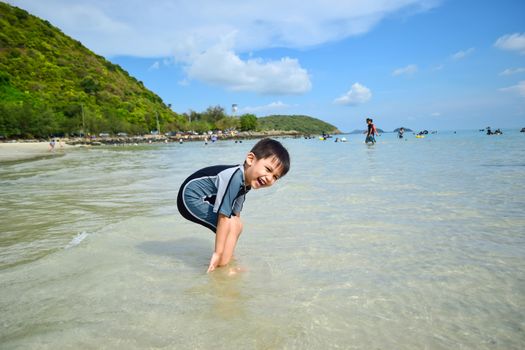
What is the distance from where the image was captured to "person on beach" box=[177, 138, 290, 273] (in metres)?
2.71

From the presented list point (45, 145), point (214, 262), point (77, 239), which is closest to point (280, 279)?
point (214, 262)

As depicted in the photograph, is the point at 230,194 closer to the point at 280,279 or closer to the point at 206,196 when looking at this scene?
the point at 206,196

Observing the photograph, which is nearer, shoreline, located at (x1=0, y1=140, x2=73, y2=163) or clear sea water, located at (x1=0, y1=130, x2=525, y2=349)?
clear sea water, located at (x1=0, y1=130, x2=525, y2=349)

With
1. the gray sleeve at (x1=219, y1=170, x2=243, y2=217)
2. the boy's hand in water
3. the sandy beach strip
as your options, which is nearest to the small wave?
the boy's hand in water

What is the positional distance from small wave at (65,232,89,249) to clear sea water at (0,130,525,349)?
0.02 meters

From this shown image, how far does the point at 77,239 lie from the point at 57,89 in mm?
97526

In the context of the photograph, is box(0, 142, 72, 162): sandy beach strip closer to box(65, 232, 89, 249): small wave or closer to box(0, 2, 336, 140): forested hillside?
A: box(65, 232, 89, 249): small wave

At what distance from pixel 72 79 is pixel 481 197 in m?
108

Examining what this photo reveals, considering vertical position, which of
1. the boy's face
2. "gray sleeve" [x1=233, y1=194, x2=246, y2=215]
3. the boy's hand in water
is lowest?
the boy's hand in water

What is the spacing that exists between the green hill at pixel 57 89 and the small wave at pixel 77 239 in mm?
61338

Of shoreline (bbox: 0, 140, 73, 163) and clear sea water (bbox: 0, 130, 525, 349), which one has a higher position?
clear sea water (bbox: 0, 130, 525, 349)

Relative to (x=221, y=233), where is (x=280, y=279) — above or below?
below

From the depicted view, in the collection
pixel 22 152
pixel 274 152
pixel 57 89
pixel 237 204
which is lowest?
pixel 22 152

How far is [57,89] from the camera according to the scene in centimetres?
8406
